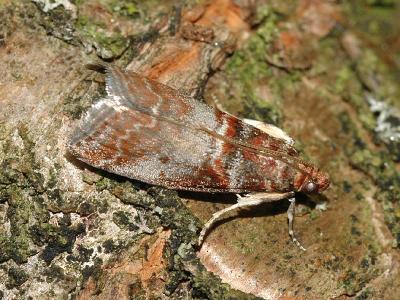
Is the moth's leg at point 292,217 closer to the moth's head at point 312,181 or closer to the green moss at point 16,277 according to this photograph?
the moth's head at point 312,181

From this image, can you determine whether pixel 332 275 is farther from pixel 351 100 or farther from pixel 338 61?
pixel 338 61

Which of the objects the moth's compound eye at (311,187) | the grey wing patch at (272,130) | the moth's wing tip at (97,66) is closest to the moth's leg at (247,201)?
the moth's compound eye at (311,187)

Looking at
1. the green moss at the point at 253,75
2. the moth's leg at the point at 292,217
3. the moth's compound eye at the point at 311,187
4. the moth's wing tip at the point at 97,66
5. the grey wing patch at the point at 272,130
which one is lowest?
the moth's leg at the point at 292,217

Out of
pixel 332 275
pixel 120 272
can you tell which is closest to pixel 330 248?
pixel 332 275

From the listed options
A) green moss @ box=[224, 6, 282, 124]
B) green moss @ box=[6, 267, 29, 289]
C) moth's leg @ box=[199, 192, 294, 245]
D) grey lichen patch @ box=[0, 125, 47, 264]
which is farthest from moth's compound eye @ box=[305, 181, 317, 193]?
green moss @ box=[6, 267, 29, 289]

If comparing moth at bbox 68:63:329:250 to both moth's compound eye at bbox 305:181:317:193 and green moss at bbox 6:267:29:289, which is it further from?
green moss at bbox 6:267:29:289

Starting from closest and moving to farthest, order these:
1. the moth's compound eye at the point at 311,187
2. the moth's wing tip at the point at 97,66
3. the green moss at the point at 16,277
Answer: the green moss at the point at 16,277, the moth's wing tip at the point at 97,66, the moth's compound eye at the point at 311,187

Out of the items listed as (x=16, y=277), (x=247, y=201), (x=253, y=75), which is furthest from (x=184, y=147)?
(x=16, y=277)

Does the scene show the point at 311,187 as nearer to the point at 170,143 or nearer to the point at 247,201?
the point at 247,201
